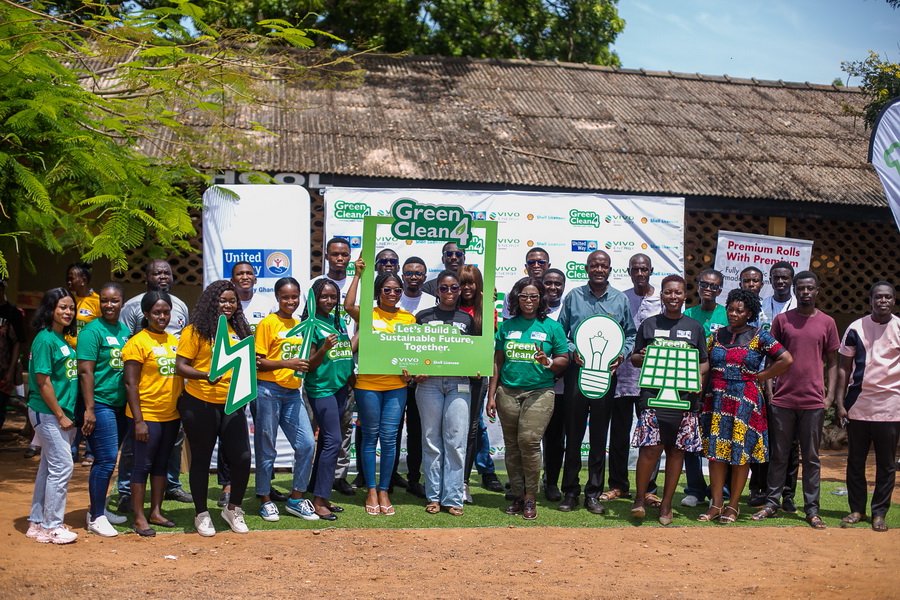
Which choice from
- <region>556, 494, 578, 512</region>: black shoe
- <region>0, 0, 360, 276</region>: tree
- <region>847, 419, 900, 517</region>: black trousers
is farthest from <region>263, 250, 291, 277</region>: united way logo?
Result: <region>847, 419, 900, 517</region>: black trousers

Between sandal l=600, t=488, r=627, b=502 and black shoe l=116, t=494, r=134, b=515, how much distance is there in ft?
12.7

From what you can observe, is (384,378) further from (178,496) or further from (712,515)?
(712,515)

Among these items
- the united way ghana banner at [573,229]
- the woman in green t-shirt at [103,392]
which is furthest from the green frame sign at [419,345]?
the united way ghana banner at [573,229]

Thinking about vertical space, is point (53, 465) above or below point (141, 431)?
below

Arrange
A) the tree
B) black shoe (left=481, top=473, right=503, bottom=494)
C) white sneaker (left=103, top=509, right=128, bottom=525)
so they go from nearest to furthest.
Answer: white sneaker (left=103, top=509, right=128, bottom=525) → the tree → black shoe (left=481, top=473, right=503, bottom=494)

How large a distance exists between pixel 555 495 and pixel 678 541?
1381 millimetres

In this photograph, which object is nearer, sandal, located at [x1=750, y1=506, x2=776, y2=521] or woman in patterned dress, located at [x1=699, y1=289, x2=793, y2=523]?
woman in patterned dress, located at [x1=699, y1=289, x2=793, y2=523]

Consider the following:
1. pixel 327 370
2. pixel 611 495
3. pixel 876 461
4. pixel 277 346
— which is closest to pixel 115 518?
pixel 277 346

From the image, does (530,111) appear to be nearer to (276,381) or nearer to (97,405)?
(276,381)

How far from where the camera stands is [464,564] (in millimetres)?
5910

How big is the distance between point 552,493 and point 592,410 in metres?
0.80

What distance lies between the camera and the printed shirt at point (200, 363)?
6.24 metres

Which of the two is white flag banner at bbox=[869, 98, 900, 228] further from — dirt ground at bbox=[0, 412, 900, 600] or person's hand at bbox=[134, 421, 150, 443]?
person's hand at bbox=[134, 421, 150, 443]

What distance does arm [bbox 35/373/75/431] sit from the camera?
240 inches
